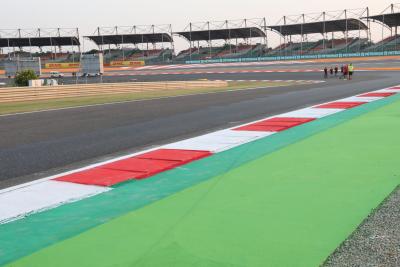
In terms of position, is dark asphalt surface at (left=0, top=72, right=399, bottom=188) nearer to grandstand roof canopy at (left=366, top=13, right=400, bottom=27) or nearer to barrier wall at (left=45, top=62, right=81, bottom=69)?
barrier wall at (left=45, top=62, right=81, bottom=69)

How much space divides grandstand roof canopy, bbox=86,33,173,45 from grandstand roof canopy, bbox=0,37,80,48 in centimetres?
385

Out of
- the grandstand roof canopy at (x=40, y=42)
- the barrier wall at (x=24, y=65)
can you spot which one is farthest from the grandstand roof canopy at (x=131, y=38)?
the barrier wall at (x=24, y=65)

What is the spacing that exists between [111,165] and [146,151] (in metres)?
1.10

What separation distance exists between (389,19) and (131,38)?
48817 millimetres

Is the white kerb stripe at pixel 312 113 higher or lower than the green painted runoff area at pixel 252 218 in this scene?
higher

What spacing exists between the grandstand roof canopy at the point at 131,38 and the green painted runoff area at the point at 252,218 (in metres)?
92.4

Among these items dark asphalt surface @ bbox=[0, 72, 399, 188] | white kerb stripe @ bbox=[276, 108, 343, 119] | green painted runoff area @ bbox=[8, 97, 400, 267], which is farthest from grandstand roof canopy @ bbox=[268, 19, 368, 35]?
green painted runoff area @ bbox=[8, 97, 400, 267]

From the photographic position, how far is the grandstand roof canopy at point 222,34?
299 feet

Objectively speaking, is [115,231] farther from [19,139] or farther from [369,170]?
[19,139]

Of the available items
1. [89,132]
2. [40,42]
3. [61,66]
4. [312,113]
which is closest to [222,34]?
[61,66]

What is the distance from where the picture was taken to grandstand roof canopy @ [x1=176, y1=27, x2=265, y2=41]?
9119cm

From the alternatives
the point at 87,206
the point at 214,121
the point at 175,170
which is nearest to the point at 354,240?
the point at 87,206

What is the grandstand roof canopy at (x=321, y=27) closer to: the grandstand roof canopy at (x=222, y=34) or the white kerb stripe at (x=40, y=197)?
the grandstand roof canopy at (x=222, y=34)

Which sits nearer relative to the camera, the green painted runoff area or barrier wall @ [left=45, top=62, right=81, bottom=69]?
the green painted runoff area
